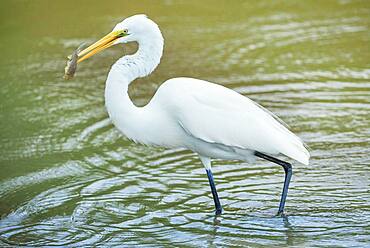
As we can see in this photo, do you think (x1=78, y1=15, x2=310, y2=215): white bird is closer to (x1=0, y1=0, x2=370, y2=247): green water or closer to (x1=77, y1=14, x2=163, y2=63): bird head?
(x1=77, y1=14, x2=163, y2=63): bird head

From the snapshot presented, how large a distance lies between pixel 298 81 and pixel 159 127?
12.6 feet

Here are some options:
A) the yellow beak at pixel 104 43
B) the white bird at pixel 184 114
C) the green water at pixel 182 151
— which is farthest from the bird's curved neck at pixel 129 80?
the green water at pixel 182 151

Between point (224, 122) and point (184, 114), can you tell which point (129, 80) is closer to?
point (184, 114)

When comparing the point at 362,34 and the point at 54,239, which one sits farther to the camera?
the point at 362,34

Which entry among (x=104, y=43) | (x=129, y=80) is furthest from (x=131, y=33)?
(x=129, y=80)

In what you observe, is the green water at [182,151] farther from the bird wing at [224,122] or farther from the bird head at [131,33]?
the bird head at [131,33]

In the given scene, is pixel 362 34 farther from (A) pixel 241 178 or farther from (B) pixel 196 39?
(A) pixel 241 178

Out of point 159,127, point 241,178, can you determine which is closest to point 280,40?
point 241,178

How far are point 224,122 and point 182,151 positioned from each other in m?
1.79

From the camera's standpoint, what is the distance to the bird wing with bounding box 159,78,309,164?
656cm

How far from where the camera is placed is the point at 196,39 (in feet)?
39.5

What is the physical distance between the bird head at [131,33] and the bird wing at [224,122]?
0.40 meters

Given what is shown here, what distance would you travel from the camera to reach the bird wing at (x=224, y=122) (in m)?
6.56

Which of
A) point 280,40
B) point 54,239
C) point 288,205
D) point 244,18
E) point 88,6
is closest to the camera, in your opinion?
point 54,239
